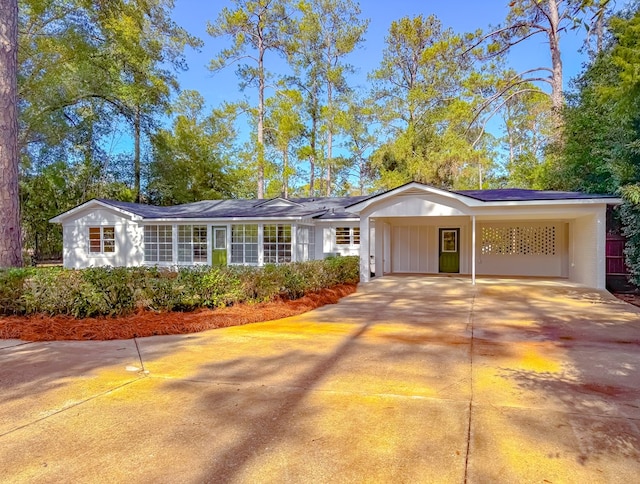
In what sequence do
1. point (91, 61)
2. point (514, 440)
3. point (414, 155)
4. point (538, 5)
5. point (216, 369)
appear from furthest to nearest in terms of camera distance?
point (414, 155), point (91, 61), point (538, 5), point (216, 369), point (514, 440)

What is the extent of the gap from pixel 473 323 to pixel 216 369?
14.9 ft

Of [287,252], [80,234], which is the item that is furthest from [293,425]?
[80,234]

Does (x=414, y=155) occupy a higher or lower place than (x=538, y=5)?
lower

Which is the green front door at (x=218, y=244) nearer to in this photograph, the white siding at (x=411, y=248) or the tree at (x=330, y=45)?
the white siding at (x=411, y=248)

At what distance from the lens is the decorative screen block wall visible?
15.7 metres

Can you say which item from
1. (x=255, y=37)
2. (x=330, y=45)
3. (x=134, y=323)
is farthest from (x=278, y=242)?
(x=330, y=45)

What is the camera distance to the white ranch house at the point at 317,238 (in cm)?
1551

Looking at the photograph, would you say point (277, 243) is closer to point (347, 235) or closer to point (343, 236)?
point (343, 236)

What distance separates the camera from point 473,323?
711cm

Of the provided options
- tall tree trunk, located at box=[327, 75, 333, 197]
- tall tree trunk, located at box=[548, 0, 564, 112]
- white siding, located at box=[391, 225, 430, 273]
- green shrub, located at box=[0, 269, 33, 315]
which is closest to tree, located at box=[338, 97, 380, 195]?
tall tree trunk, located at box=[327, 75, 333, 197]

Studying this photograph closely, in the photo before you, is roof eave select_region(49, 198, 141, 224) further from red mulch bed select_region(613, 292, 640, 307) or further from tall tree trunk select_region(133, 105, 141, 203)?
red mulch bed select_region(613, 292, 640, 307)

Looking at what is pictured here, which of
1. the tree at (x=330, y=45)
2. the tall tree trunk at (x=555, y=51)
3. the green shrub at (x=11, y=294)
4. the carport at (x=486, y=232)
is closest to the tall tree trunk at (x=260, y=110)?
the tree at (x=330, y=45)

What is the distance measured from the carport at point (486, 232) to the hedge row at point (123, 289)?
6.22 metres

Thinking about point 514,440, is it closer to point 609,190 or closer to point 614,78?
point 609,190
